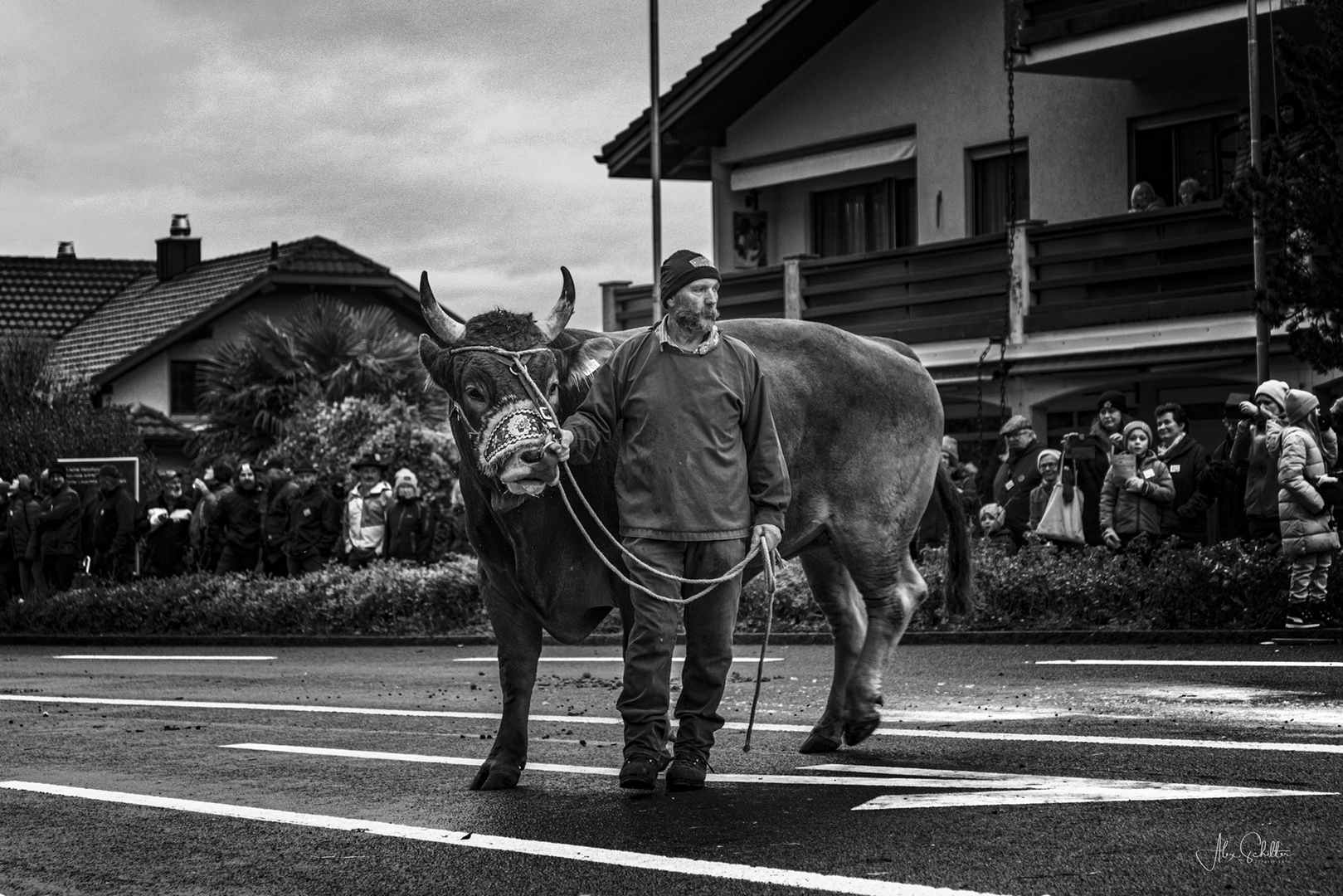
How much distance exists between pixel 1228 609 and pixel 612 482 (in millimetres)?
9151

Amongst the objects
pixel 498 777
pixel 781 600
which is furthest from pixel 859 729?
pixel 781 600

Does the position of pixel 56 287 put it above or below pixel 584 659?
above

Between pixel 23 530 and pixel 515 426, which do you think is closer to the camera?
pixel 515 426

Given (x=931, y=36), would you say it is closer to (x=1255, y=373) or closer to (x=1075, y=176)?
(x=1075, y=176)

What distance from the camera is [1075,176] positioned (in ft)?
85.8

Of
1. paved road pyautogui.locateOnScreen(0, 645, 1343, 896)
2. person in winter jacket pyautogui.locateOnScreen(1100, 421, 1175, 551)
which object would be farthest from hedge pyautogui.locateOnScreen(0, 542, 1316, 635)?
paved road pyautogui.locateOnScreen(0, 645, 1343, 896)

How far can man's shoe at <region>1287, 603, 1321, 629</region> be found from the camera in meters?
15.1

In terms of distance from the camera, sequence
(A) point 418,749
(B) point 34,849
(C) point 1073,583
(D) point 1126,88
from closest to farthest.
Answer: (B) point 34,849
(A) point 418,749
(C) point 1073,583
(D) point 1126,88

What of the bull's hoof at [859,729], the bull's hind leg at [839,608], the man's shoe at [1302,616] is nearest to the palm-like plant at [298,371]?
the man's shoe at [1302,616]

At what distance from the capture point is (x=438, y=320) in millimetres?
7863

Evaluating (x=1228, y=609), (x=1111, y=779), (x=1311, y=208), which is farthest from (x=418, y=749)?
(x=1311, y=208)

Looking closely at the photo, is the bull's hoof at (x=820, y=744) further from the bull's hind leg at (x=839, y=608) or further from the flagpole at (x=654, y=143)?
the flagpole at (x=654, y=143)

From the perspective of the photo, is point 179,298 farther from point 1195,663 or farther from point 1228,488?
point 1195,663

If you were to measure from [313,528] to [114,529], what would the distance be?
387cm
